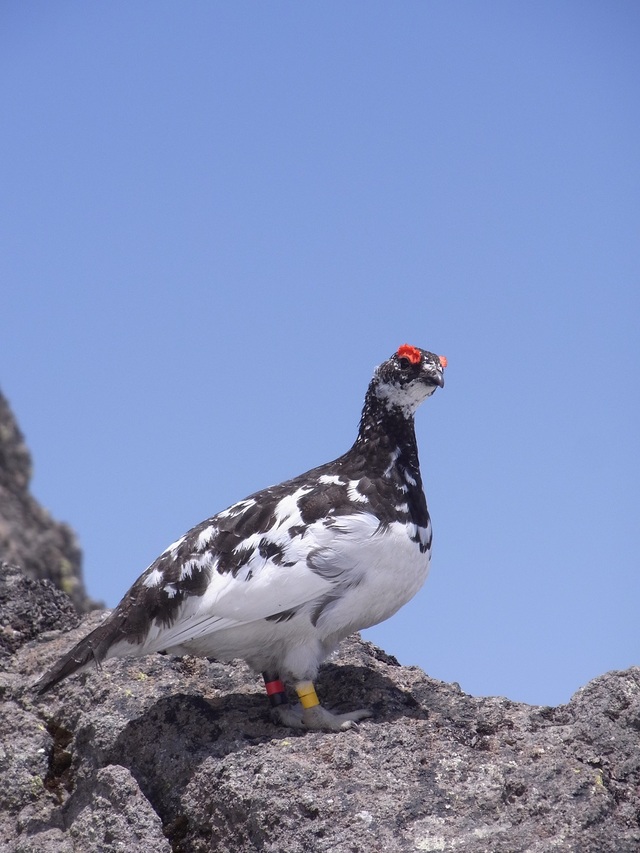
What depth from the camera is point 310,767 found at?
5.44m

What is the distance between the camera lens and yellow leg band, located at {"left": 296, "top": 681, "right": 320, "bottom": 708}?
19.8ft

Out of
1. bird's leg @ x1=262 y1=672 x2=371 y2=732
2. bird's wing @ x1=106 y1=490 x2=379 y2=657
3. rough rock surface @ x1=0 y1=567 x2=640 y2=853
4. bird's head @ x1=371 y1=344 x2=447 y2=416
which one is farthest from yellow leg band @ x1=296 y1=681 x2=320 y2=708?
bird's head @ x1=371 y1=344 x2=447 y2=416

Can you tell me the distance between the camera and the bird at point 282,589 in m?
6.00

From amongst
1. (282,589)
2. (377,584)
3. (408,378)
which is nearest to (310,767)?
(282,589)

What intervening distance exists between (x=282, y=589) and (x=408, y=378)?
172 centimetres

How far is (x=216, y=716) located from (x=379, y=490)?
1.76m

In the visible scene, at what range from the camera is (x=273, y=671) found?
6305 mm

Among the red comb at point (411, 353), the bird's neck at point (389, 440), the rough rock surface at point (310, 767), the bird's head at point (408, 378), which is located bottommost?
the rough rock surface at point (310, 767)

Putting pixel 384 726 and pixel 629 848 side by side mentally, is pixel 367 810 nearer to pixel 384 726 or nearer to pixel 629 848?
pixel 384 726

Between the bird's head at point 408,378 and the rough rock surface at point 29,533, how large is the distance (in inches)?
201

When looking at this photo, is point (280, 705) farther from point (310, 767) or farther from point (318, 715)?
point (310, 767)

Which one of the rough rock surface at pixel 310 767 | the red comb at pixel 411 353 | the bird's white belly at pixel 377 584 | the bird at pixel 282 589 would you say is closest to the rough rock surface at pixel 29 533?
the rough rock surface at pixel 310 767

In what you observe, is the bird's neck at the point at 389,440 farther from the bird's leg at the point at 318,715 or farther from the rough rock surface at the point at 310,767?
the bird's leg at the point at 318,715

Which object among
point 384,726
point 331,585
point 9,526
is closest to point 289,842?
point 384,726
